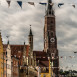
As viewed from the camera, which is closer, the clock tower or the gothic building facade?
the gothic building facade

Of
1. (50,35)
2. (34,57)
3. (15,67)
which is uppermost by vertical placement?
(50,35)

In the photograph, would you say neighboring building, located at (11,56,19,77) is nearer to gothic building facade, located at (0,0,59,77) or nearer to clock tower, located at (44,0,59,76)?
gothic building facade, located at (0,0,59,77)

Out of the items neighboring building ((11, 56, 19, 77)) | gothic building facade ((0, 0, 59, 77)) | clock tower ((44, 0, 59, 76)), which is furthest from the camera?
clock tower ((44, 0, 59, 76))

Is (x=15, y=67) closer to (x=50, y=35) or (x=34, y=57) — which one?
(x=34, y=57)

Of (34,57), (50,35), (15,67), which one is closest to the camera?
(15,67)

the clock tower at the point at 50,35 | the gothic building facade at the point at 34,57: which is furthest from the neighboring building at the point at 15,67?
the clock tower at the point at 50,35

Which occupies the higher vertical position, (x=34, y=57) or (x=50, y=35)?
(x=50, y=35)

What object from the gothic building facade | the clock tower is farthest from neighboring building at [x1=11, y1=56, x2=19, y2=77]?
the clock tower

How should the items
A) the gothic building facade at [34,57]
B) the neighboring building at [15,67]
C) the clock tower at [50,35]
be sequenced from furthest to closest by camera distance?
the clock tower at [50,35] < the neighboring building at [15,67] < the gothic building facade at [34,57]

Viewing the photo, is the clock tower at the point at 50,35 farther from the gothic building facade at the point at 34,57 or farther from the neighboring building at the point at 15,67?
the neighboring building at the point at 15,67

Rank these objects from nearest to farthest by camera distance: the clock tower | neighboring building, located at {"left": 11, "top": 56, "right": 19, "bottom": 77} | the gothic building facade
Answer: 1. the gothic building facade
2. neighboring building, located at {"left": 11, "top": 56, "right": 19, "bottom": 77}
3. the clock tower

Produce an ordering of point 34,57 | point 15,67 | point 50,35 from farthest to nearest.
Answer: point 50,35 < point 34,57 < point 15,67

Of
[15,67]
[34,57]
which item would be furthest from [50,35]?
[15,67]

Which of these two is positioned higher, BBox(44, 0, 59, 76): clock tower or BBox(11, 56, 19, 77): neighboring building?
BBox(44, 0, 59, 76): clock tower
